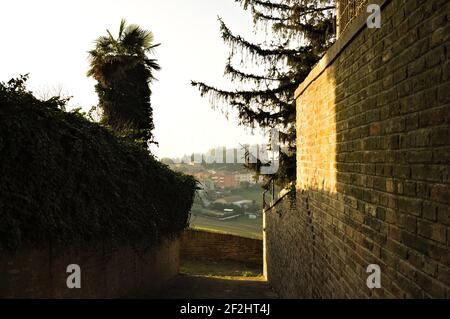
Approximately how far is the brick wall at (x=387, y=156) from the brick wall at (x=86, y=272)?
3.72 meters

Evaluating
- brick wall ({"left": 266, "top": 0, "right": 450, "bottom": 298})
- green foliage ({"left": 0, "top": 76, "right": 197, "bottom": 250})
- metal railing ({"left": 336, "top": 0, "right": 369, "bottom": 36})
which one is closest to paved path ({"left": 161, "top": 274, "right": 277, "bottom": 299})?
green foliage ({"left": 0, "top": 76, "right": 197, "bottom": 250})

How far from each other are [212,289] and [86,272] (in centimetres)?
567

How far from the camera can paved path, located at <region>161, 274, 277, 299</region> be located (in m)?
10.2

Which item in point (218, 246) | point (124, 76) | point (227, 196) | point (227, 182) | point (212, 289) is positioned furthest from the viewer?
point (227, 182)

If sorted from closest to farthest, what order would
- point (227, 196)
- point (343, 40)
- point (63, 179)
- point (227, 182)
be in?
point (343, 40), point (63, 179), point (227, 196), point (227, 182)

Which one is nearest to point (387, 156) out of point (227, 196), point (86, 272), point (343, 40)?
point (343, 40)

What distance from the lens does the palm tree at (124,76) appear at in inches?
622

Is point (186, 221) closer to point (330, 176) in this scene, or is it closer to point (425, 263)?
point (330, 176)

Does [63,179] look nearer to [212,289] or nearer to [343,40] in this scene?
[343,40]

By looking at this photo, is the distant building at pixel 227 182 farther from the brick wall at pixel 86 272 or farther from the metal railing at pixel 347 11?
the metal railing at pixel 347 11

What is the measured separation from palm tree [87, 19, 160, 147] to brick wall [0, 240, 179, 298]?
7.12 m

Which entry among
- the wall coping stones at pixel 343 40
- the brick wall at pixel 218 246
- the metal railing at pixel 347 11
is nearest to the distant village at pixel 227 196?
the brick wall at pixel 218 246

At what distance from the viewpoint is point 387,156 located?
296 centimetres
